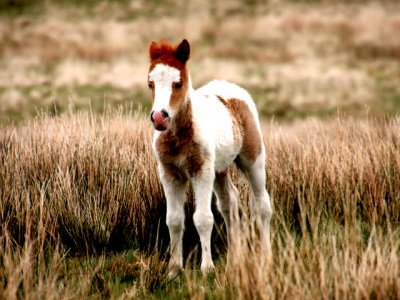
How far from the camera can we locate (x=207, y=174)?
15.1ft

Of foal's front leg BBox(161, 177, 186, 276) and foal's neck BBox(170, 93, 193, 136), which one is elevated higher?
foal's neck BBox(170, 93, 193, 136)

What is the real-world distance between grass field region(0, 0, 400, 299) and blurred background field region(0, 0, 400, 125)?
0.12 metres

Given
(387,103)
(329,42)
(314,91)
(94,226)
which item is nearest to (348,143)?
(94,226)

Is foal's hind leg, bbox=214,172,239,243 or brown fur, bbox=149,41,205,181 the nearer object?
brown fur, bbox=149,41,205,181

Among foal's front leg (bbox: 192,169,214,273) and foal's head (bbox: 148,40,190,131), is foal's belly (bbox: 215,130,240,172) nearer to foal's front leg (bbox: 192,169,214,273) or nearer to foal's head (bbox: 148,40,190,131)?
foal's front leg (bbox: 192,169,214,273)

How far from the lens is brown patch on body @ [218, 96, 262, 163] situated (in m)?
5.32

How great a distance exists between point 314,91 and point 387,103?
326 centimetres

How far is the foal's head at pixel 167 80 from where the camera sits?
13.3 feet

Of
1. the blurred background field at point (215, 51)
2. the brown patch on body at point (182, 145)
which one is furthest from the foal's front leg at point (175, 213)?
the blurred background field at point (215, 51)

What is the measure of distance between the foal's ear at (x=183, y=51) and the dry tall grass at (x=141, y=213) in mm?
1373

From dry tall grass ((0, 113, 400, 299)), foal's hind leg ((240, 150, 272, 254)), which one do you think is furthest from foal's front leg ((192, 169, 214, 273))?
foal's hind leg ((240, 150, 272, 254))

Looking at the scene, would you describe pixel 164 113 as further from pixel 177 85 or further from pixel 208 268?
pixel 208 268

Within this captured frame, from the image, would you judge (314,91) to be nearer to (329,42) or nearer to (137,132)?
(329,42)

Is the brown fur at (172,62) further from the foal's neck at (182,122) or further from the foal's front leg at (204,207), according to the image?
the foal's front leg at (204,207)
